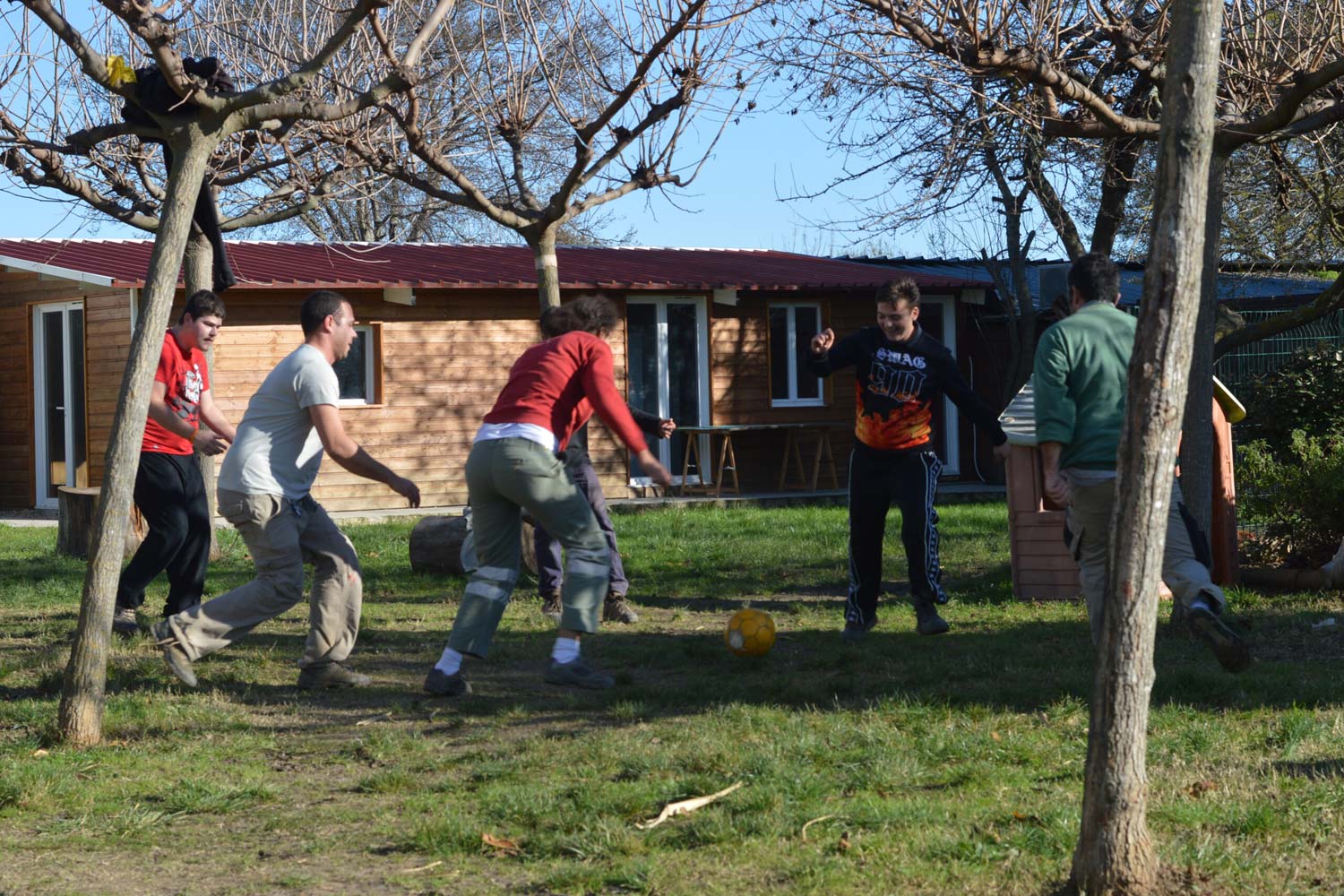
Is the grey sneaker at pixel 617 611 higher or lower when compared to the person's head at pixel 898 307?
lower

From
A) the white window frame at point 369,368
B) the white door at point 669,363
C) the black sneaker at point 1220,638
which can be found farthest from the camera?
the white door at point 669,363

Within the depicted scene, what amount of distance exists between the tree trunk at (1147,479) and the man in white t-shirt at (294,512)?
3643mm

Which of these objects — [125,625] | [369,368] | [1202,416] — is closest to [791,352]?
[369,368]

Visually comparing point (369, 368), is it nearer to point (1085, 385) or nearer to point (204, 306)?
point (204, 306)

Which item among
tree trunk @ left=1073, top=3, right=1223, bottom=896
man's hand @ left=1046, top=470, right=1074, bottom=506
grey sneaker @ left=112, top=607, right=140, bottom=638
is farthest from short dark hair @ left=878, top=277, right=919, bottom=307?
grey sneaker @ left=112, top=607, right=140, bottom=638

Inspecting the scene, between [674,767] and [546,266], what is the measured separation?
6.05 metres

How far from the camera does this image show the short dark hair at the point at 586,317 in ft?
22.7

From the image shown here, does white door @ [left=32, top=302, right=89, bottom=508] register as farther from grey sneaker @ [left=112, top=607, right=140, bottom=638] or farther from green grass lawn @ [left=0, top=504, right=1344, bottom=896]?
grey sneaker @ [left=112, top=607, right=140, bottom=638]

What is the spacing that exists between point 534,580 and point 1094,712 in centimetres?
735

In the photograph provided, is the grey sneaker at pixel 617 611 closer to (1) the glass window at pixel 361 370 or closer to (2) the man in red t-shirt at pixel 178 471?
(2) the man in red t-shirt at pixel 178 471

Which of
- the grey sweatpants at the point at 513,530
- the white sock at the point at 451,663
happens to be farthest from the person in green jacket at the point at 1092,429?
the white sock at the point at 451,663

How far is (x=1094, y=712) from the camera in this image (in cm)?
353

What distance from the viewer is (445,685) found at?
6.44 m

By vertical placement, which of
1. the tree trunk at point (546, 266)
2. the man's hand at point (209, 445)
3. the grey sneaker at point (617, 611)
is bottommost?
the grey sneaker at point (617, 611)
